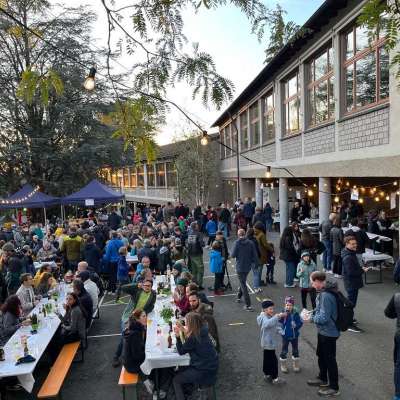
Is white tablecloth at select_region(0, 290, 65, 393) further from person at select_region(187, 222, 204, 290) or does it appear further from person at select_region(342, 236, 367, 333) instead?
Result: person at select_region(342, 236, 367, 333)

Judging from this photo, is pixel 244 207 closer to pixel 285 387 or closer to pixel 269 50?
pixel 285 387

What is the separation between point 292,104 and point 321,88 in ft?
10.4

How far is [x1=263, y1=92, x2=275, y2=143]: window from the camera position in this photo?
20.7 m

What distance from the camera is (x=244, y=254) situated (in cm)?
1002

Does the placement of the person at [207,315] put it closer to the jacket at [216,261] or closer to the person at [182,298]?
the person at [182,298]

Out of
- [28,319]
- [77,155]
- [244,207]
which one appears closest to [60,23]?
[77,155]

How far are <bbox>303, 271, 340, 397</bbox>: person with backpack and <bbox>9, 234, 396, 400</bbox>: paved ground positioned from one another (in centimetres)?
24

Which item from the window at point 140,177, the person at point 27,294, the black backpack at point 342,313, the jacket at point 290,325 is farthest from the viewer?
the window at point 140,177

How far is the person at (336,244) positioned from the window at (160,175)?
2812 centimetres

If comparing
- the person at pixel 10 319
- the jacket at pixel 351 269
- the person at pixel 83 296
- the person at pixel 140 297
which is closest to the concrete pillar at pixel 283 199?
the jacket at pixel 351 269

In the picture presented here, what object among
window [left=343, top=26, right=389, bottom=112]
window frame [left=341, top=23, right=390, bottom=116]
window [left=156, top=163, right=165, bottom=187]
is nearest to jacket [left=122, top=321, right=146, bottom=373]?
window frame [left=341, top=23, right=390, bottom=116]

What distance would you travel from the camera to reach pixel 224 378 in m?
6.72

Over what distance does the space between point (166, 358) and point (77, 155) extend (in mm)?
21796

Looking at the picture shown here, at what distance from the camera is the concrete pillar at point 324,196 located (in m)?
14.3
